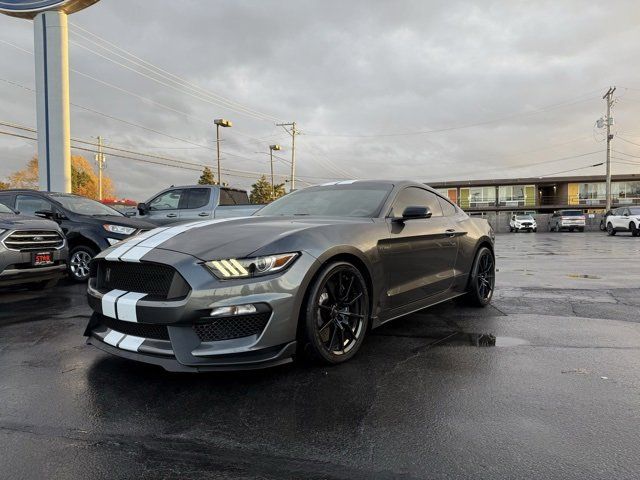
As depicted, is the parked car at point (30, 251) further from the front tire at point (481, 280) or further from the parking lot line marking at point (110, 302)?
the front tire at point (481, 280)

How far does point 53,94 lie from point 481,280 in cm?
1711

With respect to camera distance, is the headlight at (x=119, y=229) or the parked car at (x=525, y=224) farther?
the parked car at (x=525, y=224)

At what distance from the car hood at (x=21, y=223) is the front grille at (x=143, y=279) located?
3.83 metres

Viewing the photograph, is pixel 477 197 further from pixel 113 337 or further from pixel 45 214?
pixel 113 337

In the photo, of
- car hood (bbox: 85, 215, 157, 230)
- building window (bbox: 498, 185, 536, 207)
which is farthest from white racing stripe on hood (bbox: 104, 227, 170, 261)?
building window (bbox: 498, 185, 536, 207)

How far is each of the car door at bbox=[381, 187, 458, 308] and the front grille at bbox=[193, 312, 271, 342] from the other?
1.37m

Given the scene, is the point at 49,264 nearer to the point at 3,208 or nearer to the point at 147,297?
the point at 3,208

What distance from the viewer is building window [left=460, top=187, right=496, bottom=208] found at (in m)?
60.7

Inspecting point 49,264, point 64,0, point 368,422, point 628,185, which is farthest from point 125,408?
point 628,185

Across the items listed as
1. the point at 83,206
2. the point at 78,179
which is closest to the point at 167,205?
the point at 83,206

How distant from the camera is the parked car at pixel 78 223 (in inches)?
312

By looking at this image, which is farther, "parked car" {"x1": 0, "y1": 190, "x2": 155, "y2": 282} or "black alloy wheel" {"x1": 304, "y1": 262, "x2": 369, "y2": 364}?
"parked car" {"x1": 0, "y1": 190, "x2": 155, "y2": 282}

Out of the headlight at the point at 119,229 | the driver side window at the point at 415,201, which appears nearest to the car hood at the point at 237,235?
the driver side window at the point at 415,201

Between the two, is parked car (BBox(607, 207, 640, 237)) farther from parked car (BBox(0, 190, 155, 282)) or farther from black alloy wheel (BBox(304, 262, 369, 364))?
black alloy wheel (BBox(304, 262, 369, 364))
